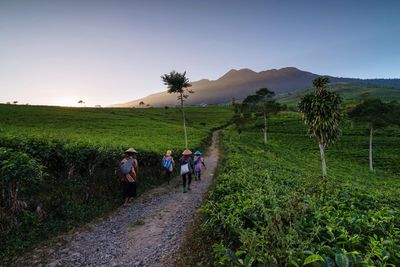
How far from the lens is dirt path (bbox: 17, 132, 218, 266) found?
29.3 ft

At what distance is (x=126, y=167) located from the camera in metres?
14.6

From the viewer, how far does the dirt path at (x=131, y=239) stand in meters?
8.92

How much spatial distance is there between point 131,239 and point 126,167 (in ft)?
16.1

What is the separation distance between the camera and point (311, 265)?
467 cm

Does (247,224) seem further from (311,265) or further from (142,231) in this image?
(142,231)

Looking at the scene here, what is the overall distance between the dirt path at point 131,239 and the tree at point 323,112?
84.1 feet

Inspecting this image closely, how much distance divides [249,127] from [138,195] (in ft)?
253

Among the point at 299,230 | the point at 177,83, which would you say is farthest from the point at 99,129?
the point at 299,230

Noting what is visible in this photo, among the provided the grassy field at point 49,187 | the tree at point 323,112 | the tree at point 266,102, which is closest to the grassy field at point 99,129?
the grassy field at point 49,187

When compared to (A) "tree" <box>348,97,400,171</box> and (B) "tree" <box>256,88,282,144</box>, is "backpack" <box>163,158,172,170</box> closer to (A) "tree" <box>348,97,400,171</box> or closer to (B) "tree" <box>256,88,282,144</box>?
(A) "tree" <box>348,97,400,171</box>

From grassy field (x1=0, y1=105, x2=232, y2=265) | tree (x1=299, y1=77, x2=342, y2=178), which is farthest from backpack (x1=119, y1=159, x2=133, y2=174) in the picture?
tree (x1=299, y1=77, x2=342, y2=178)

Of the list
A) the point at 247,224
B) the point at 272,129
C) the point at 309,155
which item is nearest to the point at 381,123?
the point at 309,155

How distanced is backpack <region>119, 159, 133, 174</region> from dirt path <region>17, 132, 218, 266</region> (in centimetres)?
183

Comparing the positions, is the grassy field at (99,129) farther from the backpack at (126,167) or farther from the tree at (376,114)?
the tree at (376,114)
